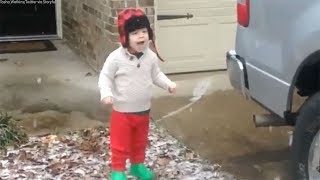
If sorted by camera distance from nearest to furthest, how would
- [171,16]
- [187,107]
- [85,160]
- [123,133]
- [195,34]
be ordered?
[123,133]
[85,160]
[187,107]
[171,16]
[195,34]

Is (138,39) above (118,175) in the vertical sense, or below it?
above

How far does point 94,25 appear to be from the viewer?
7598mm

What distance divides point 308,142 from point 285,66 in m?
0.53

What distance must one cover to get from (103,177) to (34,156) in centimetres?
70

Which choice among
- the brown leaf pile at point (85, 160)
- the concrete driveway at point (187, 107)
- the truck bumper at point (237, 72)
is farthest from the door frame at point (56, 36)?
the truck bumper at point (237, 72)

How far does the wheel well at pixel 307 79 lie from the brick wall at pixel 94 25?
3173 millimetres

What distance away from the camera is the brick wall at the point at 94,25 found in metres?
6.81

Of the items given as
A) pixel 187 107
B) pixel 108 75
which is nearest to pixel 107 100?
pixel 108 75

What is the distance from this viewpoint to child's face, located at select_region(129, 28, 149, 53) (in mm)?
3904

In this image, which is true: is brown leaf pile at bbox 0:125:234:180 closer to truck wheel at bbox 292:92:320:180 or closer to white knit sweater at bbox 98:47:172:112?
white knit sweater at bbox 98:47:172:112

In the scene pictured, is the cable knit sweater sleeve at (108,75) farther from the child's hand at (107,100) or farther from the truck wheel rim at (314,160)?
the truck wheel rim at (314,160)

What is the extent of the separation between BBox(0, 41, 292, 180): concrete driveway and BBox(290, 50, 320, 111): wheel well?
0.82 m

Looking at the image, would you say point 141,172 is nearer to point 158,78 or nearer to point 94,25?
point 158,78

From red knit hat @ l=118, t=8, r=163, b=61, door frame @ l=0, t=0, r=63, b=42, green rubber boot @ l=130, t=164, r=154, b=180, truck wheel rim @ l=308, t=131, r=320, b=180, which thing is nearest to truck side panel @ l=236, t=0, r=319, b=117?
truck wheel rim @ l=308, t=131, r=320, b=180
